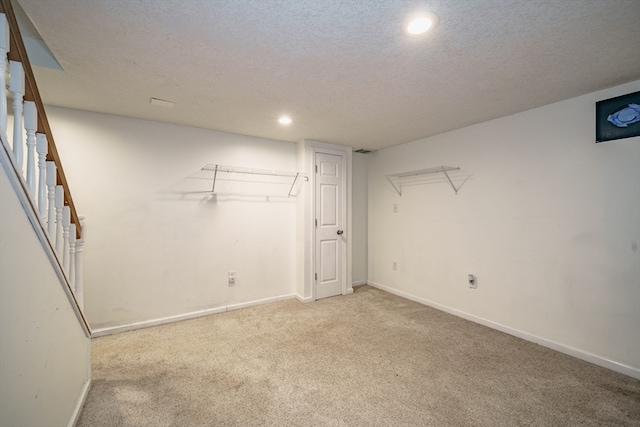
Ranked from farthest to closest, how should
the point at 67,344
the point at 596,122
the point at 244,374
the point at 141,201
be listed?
the point at 141,201 → the point at 596,122 → the point at 244,374 → the point at 67,344

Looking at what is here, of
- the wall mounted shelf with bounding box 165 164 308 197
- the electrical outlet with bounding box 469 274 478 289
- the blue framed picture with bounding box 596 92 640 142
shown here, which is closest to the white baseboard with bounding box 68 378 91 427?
the wall mounted shelf with bounding box 165 164 308 197

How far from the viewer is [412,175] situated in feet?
12.3

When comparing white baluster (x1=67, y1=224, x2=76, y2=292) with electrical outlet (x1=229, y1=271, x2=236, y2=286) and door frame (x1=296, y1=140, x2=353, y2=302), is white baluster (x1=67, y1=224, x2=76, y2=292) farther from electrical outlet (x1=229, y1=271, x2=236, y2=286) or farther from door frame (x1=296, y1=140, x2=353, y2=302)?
door frame (x1=296, y1=140, x2=353, y2=302)

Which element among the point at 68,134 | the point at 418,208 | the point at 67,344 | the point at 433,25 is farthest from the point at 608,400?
the point at 68,134

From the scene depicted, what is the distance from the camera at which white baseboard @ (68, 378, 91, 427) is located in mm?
1544

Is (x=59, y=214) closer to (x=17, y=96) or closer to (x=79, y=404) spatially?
(x=17, y=96)

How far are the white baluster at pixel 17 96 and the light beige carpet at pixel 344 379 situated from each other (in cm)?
158

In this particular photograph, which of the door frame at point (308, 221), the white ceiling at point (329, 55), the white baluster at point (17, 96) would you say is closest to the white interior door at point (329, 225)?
the door frame at point (308, 221)

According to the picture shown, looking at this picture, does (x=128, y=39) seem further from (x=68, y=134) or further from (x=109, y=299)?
(x=109, y=299)

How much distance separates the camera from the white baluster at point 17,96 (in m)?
1.14

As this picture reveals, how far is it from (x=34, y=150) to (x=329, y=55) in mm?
1680

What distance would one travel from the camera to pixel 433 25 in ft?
4.66

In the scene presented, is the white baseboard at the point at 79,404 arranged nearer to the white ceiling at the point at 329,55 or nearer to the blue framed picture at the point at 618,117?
the white ceiling at the point at 329,55

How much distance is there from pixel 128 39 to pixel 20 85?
24.0 inches
